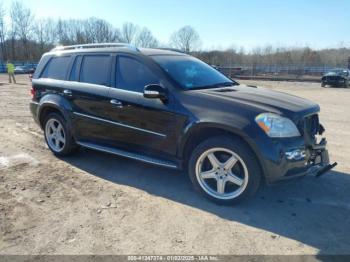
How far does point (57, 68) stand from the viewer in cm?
587

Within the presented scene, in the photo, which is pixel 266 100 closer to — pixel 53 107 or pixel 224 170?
pixel 224 170

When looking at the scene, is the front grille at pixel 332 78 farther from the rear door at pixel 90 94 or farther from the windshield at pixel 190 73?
the rear door at pixel 90 94

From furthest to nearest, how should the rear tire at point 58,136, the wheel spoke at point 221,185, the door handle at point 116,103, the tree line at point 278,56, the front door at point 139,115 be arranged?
the tree line at point 278,56, the rear tire at point 58,136, the door handle at point 116,103, the front door at point 139,115, the wheel spoke at point 221,185

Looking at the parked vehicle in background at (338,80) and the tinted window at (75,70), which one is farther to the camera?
the parked vehicle in background at (338,80)

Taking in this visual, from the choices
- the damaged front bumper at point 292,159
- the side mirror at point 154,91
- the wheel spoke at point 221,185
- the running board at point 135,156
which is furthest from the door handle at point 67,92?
the damaged front bumper at point 292,159

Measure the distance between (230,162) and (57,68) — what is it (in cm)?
365

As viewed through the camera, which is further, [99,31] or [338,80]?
[99,31]

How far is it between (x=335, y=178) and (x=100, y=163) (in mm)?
3655

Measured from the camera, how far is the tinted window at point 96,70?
16.5 feet

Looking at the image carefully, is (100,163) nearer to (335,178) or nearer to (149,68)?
(149,68)

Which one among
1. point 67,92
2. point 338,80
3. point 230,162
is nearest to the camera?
point 230,162

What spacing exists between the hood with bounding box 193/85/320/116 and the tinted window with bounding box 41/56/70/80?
2.69 m

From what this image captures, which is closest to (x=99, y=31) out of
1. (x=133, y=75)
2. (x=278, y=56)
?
(x=278, y=56)

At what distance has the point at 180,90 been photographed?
4.27 m
